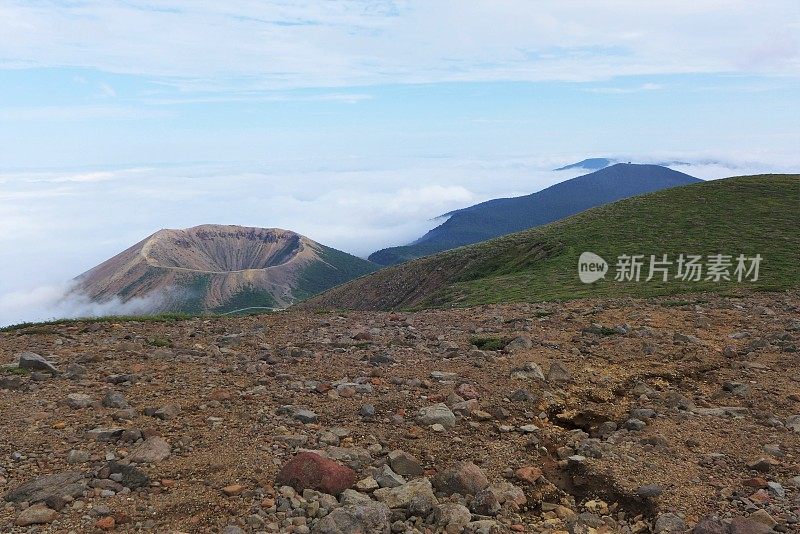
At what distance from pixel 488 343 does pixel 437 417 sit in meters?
5.77

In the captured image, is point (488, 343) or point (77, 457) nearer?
point (77, 457)

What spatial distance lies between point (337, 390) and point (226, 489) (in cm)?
373

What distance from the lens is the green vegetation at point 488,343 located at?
14195 mm

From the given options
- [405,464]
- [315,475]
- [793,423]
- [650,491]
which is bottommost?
[650,491]

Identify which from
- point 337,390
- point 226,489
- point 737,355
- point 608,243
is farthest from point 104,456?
point 608,243

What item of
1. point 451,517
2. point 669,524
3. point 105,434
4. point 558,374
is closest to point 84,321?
point 105,434

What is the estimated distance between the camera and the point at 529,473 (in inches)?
297

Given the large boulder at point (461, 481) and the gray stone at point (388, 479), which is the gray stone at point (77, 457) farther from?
the large boulder at point (461, 481)

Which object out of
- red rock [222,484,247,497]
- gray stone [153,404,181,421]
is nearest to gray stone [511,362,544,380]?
red rock [222,484,247,497]

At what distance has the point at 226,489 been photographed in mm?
6691

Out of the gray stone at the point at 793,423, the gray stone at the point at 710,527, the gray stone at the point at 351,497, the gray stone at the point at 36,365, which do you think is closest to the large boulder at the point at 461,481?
the gray stone at the point at 351,497

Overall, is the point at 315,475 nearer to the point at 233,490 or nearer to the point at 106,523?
the point at 233,490

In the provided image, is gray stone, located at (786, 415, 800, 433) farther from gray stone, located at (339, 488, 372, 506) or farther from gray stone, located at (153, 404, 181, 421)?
gray stone, located at (153, 404, 181, 421)

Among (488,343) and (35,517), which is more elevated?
(488,343)
